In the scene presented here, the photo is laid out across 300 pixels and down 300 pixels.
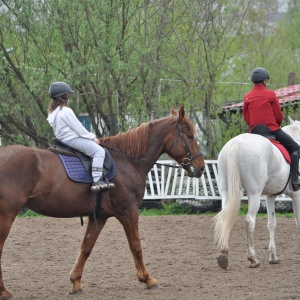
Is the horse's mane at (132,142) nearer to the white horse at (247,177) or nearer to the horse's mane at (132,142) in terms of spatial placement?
the horse's mane at (132,142)

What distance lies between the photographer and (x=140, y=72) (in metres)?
19.0

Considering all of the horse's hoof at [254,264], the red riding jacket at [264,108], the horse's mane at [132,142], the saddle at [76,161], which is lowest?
the horse's hoof at [254,264]

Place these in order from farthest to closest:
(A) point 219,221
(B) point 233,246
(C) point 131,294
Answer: (B) point 233,246, (A) point 219,221, (C) point 131,294

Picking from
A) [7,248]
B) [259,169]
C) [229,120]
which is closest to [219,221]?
[259,169]

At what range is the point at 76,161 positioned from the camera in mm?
8453

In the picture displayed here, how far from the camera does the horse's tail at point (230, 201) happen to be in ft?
33.1

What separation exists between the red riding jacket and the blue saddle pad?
3311 millimetres

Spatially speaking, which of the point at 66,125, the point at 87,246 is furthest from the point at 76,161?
the point at 87,246

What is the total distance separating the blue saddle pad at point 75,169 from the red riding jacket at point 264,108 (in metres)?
3.31

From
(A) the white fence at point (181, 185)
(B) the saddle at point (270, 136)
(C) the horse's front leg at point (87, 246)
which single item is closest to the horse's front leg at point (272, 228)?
(B) the saddle at point (270, 136)

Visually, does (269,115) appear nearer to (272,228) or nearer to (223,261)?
(272,228)

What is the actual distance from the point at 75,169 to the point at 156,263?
9.28 ft

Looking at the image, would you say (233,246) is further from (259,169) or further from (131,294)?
(131,294)

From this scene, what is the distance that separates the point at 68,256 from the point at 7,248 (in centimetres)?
119
